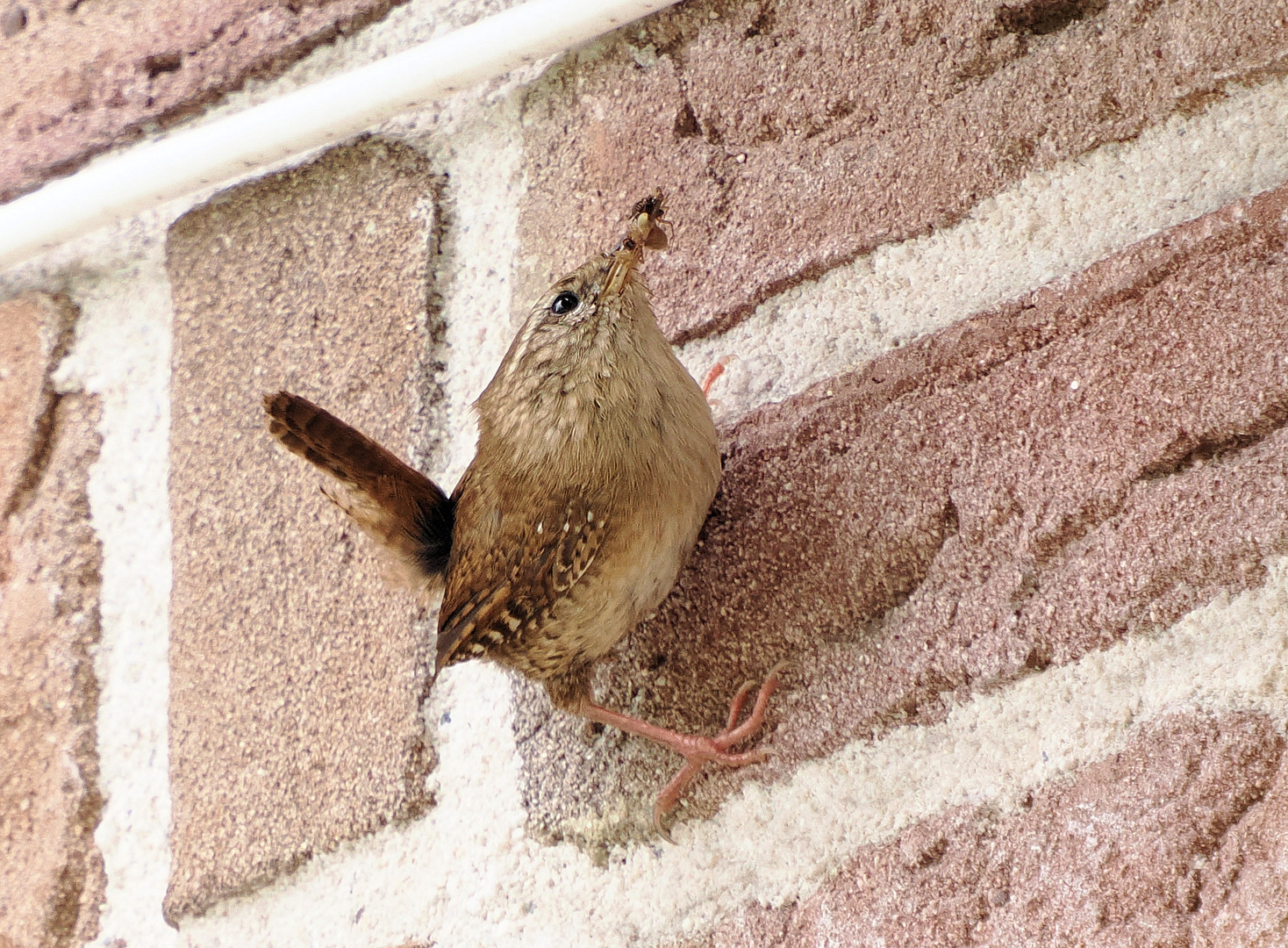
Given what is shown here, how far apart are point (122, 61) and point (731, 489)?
1220 mm

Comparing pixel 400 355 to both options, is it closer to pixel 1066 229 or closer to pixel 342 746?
pixel 342 746

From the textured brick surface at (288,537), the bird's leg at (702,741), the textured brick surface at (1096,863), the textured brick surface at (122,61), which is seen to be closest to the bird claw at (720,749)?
the bird's leg at (702,741)

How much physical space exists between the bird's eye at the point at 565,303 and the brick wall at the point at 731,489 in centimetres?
6

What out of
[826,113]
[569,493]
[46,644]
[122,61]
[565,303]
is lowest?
[46,644]

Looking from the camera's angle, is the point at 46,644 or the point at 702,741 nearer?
the point at 702,741

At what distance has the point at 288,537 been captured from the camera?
1690 millimetres

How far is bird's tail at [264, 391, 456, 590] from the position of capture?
4.76 ft

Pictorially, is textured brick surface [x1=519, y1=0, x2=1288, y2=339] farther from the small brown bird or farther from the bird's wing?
the bird's wing

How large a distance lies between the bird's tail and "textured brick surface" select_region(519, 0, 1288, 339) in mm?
318

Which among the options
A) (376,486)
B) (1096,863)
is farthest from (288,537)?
(1096,863)

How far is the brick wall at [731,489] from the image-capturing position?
3.65 ft

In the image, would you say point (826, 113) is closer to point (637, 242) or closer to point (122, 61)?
point (637, 242)

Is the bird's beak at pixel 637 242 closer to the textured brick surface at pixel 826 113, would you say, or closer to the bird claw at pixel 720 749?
the textured brick surface at pixel 826 113

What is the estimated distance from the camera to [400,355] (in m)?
1.67
